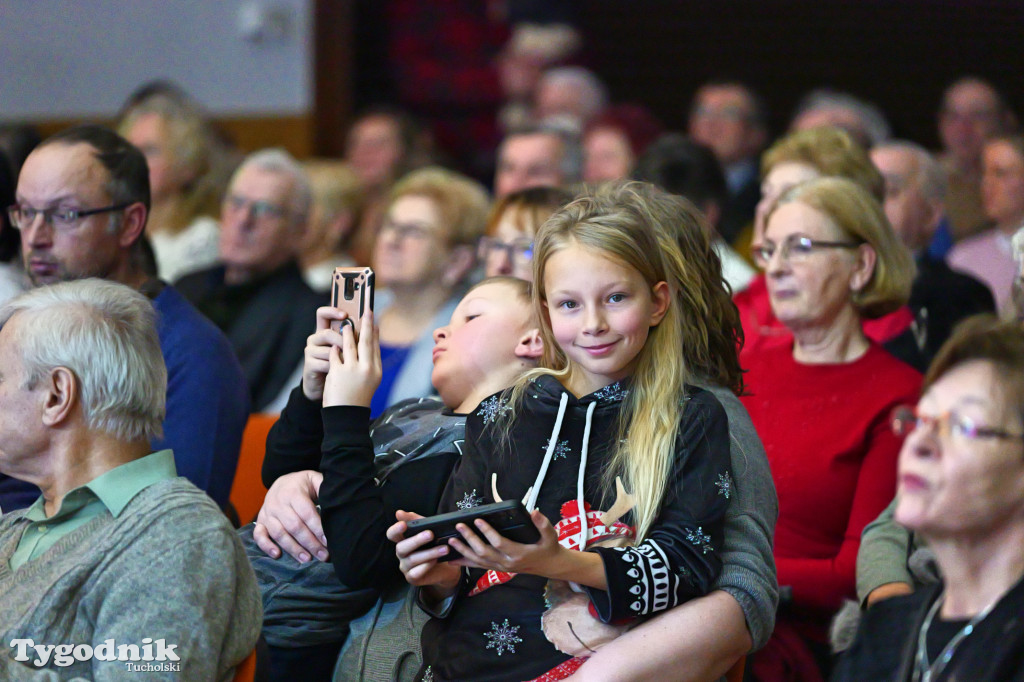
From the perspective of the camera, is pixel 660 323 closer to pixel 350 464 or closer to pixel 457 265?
pixel 350 464

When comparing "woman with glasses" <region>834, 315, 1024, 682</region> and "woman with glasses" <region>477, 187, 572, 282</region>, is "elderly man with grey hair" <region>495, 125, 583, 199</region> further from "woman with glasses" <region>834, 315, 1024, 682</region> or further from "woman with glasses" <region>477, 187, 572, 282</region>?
"woman with glasses" <region>834, 315, 1024, 682</region>

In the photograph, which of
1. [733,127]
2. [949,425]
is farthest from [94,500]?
[733,127]

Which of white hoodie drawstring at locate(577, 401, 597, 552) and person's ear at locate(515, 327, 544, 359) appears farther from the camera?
person's ear at locate(515, 327, 544, 359)

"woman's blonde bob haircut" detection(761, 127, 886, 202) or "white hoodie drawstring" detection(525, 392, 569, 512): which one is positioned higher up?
"woman's blonde bob haircut" detection(761, 127, 886, 202)

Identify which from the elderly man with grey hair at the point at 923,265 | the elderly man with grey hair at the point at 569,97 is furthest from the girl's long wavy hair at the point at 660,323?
the elderly man with grey hair at the point at 569,97

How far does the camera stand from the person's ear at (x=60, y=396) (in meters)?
1.85

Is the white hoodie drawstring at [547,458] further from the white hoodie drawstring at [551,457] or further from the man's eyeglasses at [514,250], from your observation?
the man's eyeglasses at [514,250]

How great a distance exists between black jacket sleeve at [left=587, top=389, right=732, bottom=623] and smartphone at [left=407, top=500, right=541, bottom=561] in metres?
0.14

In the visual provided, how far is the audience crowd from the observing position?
1640 mm

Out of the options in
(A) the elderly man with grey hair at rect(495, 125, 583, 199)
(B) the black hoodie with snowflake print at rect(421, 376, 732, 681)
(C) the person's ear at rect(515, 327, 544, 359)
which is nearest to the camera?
(B) the black hoodie with snowflake print at rect(421, 376, 732, 681)

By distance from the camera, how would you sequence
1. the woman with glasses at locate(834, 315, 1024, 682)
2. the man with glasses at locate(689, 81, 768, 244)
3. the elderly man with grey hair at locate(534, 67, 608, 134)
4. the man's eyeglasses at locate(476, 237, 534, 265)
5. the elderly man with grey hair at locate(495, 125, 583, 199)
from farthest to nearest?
the elderly man with grey hair at locate(534, 67, 608, 134), the man with glasses at locate(689, 81, 768, 244), the elderly man with grey hair at locate(495, 125, 583, 199), the man's eyeglasses at locate(476, 237, 534, 265), the woman with glasses at locate(834, 315, 1024, 682)

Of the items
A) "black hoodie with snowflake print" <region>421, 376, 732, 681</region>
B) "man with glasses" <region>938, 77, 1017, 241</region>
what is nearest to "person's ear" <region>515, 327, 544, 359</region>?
"black hoodie with snowflake print" <region>421, 376, 732, 681</region>

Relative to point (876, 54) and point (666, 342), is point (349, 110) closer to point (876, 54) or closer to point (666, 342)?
point (876, 54)

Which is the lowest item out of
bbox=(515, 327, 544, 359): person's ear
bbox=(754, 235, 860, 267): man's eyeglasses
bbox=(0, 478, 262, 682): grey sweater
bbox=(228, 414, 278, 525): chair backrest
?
bbox=(228, 414, 278, 525): chair backrest
